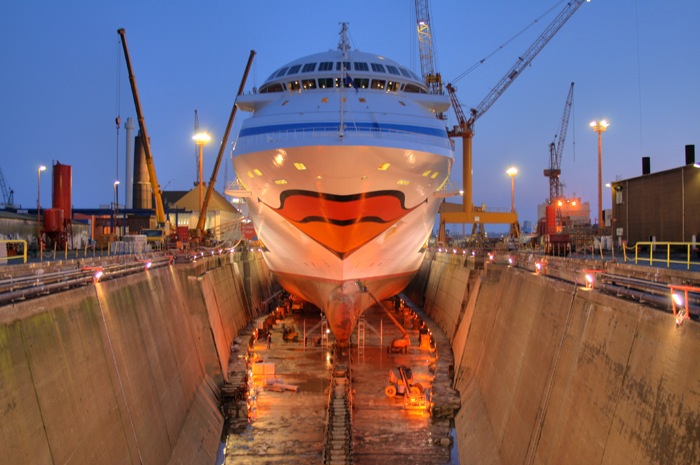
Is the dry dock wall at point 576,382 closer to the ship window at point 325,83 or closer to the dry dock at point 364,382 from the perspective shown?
the dry dock at point 364,382

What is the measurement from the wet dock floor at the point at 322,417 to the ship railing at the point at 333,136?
9.07m

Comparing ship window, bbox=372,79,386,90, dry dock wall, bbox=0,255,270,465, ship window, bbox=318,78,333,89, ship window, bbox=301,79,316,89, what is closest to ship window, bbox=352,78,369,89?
ship window, bbox=372,79,386,90

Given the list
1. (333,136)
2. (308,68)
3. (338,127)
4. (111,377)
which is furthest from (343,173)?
(111,377)

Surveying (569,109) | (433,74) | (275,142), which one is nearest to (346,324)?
(275,142)

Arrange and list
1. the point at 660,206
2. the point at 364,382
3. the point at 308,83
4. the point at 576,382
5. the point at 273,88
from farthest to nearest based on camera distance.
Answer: the point at 273,88, the point at 308,83, the point at 660,206, the point at 364,382, the point at 576,382

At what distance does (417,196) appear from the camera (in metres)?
22.1

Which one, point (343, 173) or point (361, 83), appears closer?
point (343, 173)

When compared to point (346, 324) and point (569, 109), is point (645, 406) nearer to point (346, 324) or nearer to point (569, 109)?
point (346, 324)

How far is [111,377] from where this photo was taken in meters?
10.1

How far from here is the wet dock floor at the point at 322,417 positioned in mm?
15117

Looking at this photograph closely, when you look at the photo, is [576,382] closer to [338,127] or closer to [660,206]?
[338,127]

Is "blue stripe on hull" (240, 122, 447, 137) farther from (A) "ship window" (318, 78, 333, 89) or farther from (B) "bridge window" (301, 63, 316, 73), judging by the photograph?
(B) "bridge window" (301, 63, 316, 73)

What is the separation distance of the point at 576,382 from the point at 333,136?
12.3 meters

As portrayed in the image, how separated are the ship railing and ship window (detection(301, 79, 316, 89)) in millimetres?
4925
